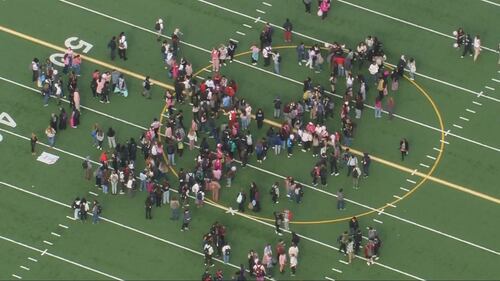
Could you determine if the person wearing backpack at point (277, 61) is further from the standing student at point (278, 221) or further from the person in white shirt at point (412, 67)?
the standing student at point (278, 221)

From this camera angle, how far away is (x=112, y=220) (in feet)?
289

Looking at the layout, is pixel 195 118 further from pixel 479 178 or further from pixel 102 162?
pixel 479 178

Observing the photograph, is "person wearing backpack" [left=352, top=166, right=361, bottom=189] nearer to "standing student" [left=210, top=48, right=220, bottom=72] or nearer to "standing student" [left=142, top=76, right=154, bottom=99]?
"standing student" [left=210, top=48, right=220, bottom=72]

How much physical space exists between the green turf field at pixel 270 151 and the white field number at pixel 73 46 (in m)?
0.13

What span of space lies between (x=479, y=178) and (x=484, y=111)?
4.48 m

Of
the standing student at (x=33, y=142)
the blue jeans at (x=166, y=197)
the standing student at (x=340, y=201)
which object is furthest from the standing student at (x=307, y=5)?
the standing student at (x=33, y=142)

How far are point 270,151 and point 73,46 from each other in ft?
38.9

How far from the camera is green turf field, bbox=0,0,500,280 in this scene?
A: 86625 mm

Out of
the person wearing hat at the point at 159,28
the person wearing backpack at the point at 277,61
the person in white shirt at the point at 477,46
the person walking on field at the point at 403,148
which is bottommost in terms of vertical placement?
the person walking on field at the point at 403,148

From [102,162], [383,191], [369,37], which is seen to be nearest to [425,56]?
[369,37]

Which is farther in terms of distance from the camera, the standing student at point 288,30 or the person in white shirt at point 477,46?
the standing student at point 288,30

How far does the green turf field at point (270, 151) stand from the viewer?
284 ft

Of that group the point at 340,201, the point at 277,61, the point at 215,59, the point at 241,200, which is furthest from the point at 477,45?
the point at 241,200

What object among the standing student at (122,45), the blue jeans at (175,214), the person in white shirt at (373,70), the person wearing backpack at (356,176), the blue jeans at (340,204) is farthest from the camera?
the standing student at (122,45)
